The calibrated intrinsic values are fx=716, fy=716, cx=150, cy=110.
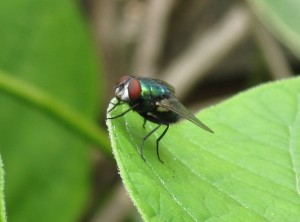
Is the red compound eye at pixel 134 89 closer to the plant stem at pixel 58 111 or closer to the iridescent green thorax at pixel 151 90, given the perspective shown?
the iridescent green thorax at pixel 151 90

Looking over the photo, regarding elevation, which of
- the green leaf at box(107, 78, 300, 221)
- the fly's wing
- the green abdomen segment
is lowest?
the green leaf at box(107, 78, 300, 221)

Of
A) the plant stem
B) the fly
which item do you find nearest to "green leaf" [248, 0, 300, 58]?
the plant stem

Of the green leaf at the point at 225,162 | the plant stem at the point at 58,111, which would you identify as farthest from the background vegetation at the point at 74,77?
the green leaf at the point at 225,162

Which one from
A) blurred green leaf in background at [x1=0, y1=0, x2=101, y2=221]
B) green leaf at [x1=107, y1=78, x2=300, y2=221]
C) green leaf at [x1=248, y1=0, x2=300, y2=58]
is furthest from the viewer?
blurred green leaf in background at [x1=0, y1=0, x2=101, y2=221]

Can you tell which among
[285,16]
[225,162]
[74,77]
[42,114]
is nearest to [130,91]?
[225,162]

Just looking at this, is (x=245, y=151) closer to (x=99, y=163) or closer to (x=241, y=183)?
(x=241, y=183)

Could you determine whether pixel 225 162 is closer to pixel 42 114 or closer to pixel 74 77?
pixel 42 114

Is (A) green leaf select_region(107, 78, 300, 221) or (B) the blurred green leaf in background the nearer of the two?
(A) green leaf select_region(107, 78, 300, 221)

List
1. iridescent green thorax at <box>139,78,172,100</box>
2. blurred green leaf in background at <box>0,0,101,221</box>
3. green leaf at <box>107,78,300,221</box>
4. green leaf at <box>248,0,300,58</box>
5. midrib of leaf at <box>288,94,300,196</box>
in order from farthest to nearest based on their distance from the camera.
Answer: blurred green leaf in background at <box>0,0,101,221</box>, green leaf at <box>248,0,300,58</box>, iridescent green thorax at <box>139,78,172,100</box>, midrib of leaf at <box>288,94,300,196</box>, green leaf at <box>107,78,300,221</box>

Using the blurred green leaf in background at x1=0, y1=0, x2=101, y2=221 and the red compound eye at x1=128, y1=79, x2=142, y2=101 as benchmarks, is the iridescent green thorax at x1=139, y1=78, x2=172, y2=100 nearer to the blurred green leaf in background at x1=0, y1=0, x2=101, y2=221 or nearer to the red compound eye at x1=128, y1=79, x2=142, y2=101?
the red compound eye at x1=128, y1=79, x2=142, y2=101
